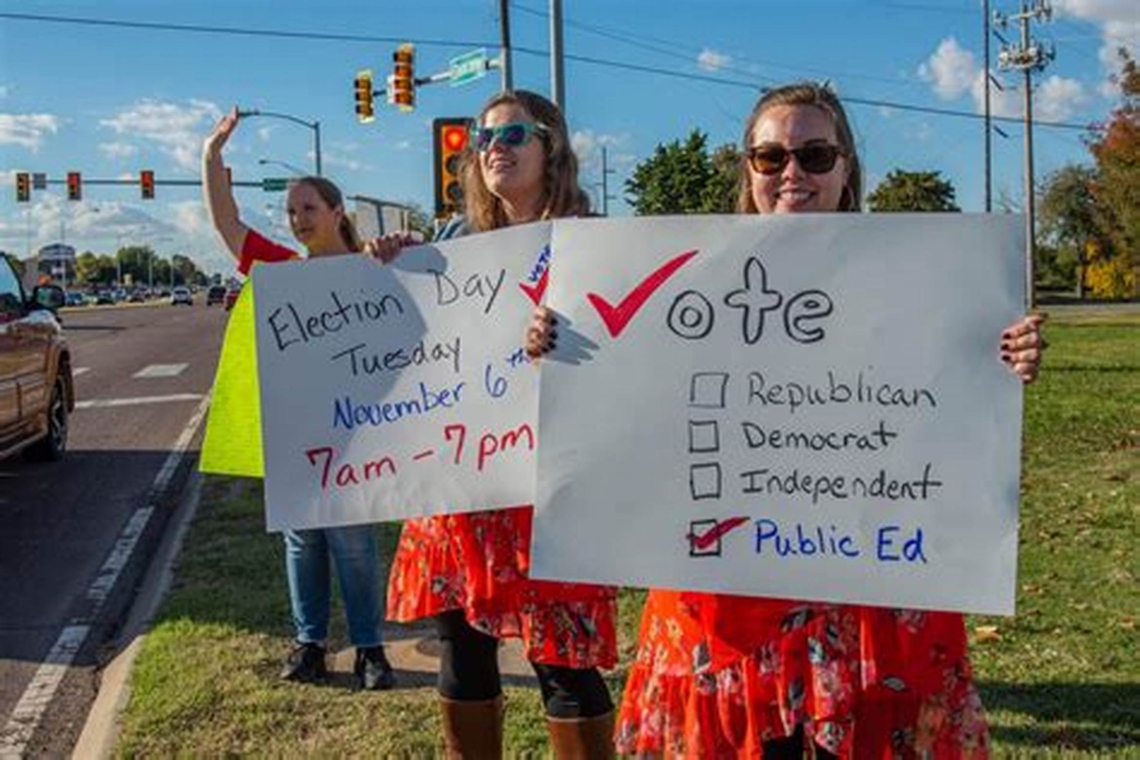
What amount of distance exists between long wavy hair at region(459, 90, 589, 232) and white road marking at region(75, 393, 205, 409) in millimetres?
11970

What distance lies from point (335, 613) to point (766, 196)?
340 centimetres

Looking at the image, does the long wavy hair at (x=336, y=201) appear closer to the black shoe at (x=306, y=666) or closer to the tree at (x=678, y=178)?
the black shoe at (x=306, y=666)

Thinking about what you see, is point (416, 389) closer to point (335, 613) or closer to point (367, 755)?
point (367, 755)

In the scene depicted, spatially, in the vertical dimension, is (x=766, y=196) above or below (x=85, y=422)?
above

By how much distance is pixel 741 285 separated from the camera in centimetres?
234

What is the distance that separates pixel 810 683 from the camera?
83.8 inches

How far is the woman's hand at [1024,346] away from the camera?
2141 mm

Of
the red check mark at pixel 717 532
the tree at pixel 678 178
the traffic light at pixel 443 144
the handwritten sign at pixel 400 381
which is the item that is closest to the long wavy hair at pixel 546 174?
the handwritten sign at pixel 400 381

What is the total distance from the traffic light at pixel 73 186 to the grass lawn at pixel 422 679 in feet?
134

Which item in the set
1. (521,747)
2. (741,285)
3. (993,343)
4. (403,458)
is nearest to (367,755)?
(521,747)

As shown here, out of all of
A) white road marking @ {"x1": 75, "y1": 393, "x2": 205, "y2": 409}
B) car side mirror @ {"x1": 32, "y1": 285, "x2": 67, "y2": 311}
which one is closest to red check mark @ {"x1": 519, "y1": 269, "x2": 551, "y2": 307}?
car side mirror @ {"x1": 32, "y1": 285, "x2": 67, "y2": 311}

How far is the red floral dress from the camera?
6.93 ft

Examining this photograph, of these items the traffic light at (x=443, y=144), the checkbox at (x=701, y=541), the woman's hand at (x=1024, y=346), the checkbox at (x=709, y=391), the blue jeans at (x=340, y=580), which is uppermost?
the traffic light at (x=443, y=144)

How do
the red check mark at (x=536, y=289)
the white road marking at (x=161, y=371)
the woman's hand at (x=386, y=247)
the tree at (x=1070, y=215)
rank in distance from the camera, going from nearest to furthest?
the red check mark at (x=536, y=289) → the woman's hand at (x=386, y=247) → the white road marking at (x=161, y=371) → the tree at (x=1070, y=215)
